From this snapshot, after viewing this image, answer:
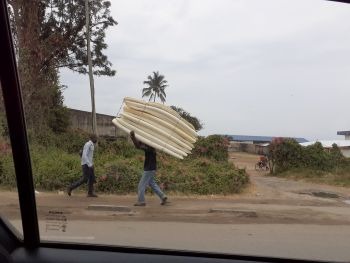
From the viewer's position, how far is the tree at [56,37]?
3637mm

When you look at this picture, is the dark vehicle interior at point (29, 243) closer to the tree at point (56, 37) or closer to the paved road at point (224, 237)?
the paved road at point (224, 237)

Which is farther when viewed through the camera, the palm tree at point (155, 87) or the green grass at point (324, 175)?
the green grass at point (324, 175)

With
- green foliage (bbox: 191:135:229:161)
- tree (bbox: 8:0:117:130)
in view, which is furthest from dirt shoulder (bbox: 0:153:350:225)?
tree (bbox: 8:0:117:130)

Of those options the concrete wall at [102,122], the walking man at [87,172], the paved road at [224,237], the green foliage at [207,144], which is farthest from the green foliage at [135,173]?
the concrete wall at [102,122]

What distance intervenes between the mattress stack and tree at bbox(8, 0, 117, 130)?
383mm

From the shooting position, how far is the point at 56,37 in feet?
17.4

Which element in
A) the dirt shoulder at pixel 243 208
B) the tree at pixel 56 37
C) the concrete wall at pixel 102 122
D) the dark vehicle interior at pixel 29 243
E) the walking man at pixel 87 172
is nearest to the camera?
the dark vehicle interior at pixel 29 243

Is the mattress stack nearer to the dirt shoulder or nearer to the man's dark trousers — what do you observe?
the dirt shoulder

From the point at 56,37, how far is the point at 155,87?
7.24ft

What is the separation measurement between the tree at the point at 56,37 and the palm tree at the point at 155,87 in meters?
0.28

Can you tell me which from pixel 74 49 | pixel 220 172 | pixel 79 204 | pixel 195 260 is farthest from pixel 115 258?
pixel 220 172

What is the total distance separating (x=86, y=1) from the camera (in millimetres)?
3967

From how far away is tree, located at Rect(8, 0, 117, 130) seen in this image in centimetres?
364

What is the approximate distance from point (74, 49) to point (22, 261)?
2.85 m
